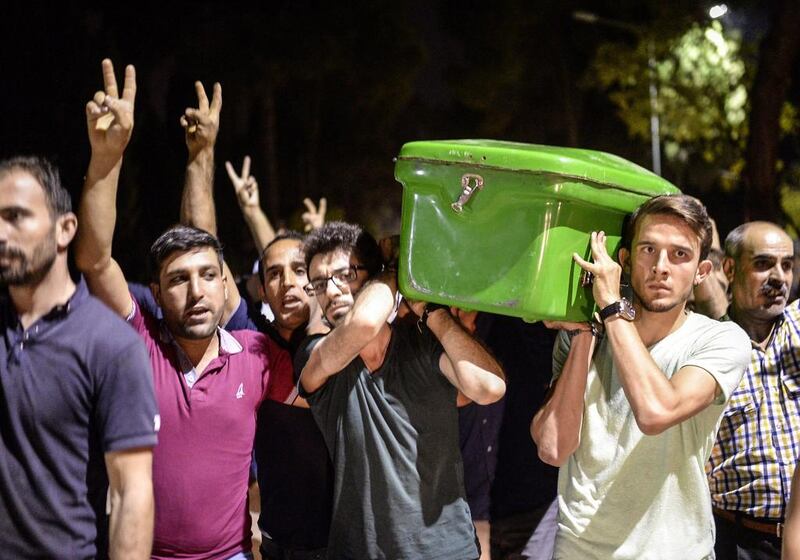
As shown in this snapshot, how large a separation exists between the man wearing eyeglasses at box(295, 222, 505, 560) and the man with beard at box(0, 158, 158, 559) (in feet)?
2.59

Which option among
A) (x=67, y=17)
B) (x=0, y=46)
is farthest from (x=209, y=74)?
(x=0, y=46)

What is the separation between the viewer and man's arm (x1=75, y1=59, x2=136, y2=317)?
9.06 feet

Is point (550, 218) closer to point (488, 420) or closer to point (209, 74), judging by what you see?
point (488, 420)

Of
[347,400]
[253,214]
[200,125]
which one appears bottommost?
[347,400]

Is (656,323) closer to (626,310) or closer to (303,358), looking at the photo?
(626,310)

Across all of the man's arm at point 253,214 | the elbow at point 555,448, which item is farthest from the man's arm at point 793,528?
the man's arm at point 253,214

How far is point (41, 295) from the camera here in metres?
2.50

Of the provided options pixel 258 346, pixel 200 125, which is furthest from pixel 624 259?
pixel 200 125

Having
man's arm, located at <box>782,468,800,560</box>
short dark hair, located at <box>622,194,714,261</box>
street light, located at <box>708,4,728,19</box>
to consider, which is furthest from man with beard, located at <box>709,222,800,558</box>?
street light, located at <box>708,4,728,19</box>

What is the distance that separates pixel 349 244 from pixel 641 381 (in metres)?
1.26

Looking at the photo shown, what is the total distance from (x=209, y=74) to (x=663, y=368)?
16661 millimetres

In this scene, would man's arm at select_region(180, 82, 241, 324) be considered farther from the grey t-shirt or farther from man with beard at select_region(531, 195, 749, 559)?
man with beard at select_region(531, 195, 749, 559)

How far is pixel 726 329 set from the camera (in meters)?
2.95

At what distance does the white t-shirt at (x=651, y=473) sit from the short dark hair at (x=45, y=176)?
1883 mm
